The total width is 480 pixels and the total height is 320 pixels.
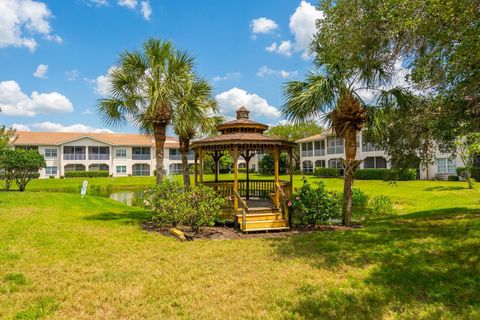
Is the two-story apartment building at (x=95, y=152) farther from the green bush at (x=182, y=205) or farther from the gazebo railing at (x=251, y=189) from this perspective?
the green bush at (x=182, y=205)

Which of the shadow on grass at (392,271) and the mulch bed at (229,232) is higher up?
the shadow on grass at (392,271)

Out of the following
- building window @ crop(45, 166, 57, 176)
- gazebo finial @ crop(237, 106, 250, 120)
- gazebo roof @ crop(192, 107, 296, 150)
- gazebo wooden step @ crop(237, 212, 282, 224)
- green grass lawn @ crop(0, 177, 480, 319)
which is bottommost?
green grass lawn @ crop(0, 177, 480, 319)

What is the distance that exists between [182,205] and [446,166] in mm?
32423

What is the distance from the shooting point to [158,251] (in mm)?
7930

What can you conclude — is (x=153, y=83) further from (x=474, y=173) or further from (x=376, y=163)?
(x=376, y=163)

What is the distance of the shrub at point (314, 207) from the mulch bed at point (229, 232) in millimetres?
381

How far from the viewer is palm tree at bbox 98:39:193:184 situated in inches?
493

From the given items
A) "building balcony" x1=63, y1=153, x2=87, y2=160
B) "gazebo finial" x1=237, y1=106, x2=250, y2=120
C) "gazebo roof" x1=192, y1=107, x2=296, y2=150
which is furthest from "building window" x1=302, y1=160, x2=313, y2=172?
"gazebo roof" x1=192, y1=107, x2=296, y2=150

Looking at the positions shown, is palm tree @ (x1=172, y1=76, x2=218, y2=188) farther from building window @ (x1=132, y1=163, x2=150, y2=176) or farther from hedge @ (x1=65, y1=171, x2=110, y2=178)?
building window @ (x1=132, y1=163, x2=150, y2=176)

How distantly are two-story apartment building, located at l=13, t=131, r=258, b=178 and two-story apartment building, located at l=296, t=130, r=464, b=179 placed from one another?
A: 24.1m

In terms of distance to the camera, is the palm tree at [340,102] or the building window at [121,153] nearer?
the palm tree at [340,102]

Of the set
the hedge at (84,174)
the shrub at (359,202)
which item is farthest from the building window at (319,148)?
the hedge at (84,174)

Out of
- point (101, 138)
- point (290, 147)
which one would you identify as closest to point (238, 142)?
point (290, 147)

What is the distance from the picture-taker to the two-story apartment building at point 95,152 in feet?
162
